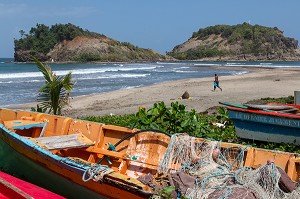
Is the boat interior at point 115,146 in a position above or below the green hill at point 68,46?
below

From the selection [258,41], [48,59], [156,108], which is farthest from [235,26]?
[156,108]

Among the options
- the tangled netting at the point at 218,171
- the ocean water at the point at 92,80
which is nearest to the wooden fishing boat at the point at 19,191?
the tangled netting at the point at 218,171

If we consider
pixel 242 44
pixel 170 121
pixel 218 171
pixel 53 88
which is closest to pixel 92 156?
pixel 170 121

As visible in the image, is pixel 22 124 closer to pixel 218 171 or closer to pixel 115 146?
pixel 115 146

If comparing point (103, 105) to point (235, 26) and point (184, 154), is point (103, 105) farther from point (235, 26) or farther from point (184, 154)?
point (235, 26)

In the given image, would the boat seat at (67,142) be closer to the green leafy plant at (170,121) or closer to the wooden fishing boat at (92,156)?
the wooden fishing boat at (92,156)

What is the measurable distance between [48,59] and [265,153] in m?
96.2

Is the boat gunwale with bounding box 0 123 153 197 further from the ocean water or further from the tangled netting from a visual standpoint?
the ocean water

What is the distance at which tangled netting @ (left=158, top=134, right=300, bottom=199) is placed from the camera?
16.6ft

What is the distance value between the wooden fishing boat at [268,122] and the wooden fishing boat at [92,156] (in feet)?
8.15

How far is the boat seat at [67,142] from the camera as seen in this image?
6719mm

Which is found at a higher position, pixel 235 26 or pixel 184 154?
pixel 235 26

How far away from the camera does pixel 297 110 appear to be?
8.92 metres

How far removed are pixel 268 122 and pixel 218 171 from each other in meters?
2.99
